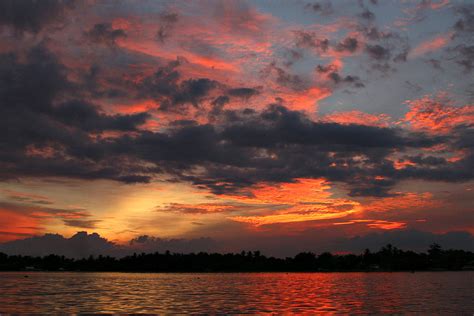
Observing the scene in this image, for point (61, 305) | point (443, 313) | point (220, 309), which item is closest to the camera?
point (443, 313)

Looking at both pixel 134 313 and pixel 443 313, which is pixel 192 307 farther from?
pixel 443 313

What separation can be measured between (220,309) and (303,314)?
12794 millimetres

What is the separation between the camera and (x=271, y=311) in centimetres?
6606

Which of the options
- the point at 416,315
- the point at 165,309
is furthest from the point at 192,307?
the point at 416,315

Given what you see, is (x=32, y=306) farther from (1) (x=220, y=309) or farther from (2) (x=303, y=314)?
(2) (x=303, y=314)

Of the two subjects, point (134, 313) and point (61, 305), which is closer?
point (134, 313)

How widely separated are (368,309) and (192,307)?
84.4 feet

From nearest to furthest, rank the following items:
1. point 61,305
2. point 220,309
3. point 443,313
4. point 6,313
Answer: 1. point 6,313
2. point 443,313
3. point 220,309
4. point 61,305

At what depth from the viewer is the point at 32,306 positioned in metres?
70.9

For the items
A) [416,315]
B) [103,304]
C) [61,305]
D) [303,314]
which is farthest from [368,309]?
[61,305]

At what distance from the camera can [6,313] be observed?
6050 cm

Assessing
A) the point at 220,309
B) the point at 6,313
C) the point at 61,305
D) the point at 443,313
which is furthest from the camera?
the point at 61,305

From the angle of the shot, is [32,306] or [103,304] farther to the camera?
[103,304]

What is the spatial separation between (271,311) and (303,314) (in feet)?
17.8
